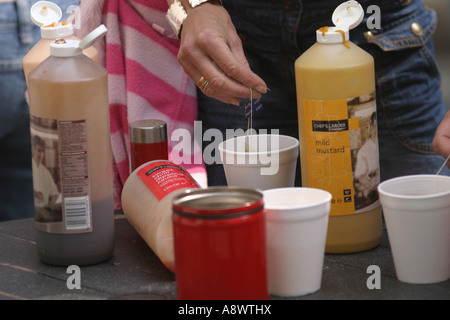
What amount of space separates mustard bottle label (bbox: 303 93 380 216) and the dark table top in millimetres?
95

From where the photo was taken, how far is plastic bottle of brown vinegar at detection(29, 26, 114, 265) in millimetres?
1137

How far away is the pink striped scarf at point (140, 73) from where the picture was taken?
1706 millimetres

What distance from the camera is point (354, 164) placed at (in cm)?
117

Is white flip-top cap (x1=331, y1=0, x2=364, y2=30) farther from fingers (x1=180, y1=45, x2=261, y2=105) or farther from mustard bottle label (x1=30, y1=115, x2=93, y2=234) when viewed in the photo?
mustard bottle label (x1=30, y1=115, x2=93, y2=234)

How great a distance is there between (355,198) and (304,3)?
51 cm

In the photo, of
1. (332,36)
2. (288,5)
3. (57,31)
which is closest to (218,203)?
(332,36)

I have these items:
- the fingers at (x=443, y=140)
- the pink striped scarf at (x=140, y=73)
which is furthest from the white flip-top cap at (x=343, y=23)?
the pink striped scarf at (x=140, y=73)

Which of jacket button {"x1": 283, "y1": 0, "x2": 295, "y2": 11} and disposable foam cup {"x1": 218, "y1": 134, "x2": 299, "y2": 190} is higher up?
jacket button {"x1": 283, "y1": 0, "x2": 295, "y2": 11}

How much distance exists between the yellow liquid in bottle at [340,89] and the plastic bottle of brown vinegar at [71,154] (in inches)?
12.7

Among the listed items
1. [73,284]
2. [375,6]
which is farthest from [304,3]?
[73,284]

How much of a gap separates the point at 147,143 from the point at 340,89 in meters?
0.39

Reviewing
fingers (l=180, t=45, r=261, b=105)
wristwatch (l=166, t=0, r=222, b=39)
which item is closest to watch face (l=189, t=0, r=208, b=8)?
wristwatch (l=166, t=0, r=222, b=39)

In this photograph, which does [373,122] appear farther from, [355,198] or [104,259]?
[104,259]

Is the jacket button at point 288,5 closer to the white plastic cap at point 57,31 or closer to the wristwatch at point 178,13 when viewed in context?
the wristwatch at point 178,13
